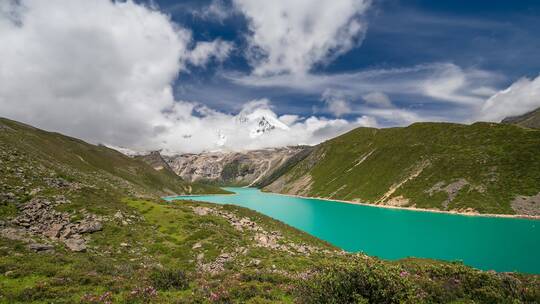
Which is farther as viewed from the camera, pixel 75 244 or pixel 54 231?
pixel 54 231

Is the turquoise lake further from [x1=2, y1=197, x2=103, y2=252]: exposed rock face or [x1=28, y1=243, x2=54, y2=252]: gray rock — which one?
[x1=28, y1=243, x2=54, y2=252]: gray rock

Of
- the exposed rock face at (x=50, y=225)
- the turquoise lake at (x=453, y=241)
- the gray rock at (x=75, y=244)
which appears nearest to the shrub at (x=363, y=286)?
the gray rock at (x=75, y=244)

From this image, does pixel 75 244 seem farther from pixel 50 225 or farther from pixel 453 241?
pixel 453 241

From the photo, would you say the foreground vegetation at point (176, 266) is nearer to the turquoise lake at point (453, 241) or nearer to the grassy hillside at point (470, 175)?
the turquoise lake at point (453, 241)

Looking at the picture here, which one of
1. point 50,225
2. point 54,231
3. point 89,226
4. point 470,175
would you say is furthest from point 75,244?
point 470,175

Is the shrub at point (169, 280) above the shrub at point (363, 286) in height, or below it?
below

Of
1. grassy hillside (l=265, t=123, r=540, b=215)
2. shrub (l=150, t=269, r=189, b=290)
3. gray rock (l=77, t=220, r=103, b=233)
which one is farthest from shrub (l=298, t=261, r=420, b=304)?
grassy hillside (l=265, t=123, r=540, b=215)
